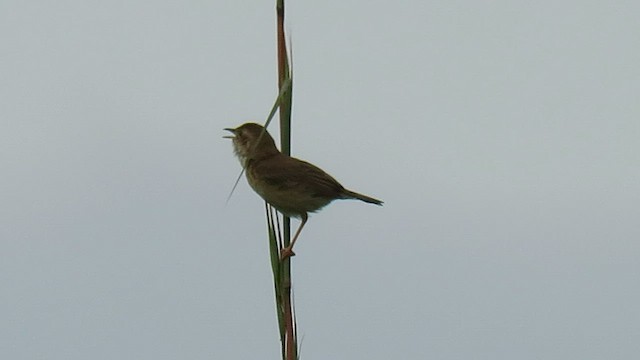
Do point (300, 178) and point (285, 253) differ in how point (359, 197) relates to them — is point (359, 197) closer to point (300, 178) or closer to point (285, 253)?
point (300, 178)

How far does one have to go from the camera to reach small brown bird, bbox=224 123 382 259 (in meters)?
6.33

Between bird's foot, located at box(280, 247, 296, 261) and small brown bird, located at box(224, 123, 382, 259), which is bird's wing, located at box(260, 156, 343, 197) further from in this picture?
bird's foot, located at box(280, 247, 296, 261)

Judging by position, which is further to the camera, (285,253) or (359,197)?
(359,197)

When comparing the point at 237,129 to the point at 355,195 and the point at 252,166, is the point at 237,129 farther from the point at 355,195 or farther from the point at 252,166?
the point at 355,195

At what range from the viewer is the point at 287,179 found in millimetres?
6395

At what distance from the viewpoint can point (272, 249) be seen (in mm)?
3662

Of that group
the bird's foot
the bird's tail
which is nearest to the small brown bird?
the bird's tail

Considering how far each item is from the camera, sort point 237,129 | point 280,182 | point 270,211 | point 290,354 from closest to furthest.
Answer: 1. point 290,354
2. point 270,211
3. point 280,182
4. point 237,129

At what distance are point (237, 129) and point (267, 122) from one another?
3.61 m

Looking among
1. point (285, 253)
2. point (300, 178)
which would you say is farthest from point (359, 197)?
point (285, 253)

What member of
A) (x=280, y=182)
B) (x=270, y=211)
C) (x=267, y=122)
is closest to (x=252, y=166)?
(x=280, y=182)

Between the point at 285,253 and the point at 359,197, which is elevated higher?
the point at 359,197

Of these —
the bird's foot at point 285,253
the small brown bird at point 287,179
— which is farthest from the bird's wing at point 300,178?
the bird's foot at point 285,253

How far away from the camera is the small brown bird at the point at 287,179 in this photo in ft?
20.8
